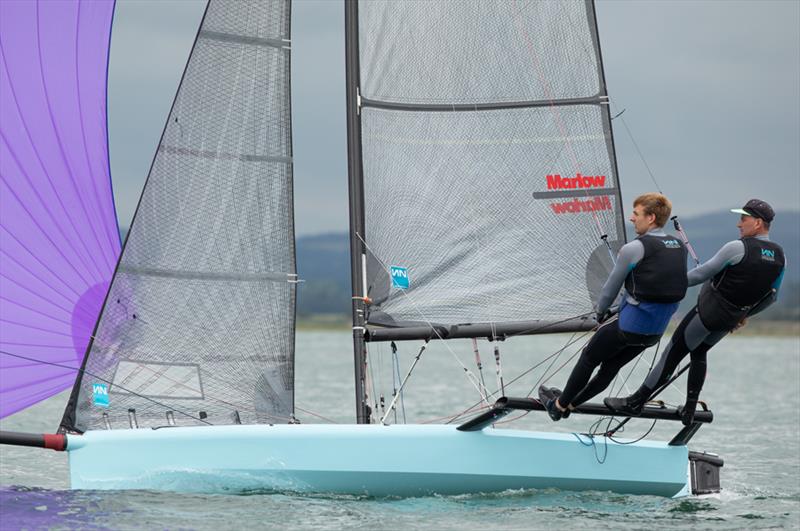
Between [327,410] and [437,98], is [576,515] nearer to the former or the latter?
[437,98]

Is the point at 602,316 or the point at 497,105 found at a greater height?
the point at 497,105

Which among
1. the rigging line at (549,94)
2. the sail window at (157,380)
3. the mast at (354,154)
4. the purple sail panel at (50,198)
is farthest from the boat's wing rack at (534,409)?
the purple sail panel at (50,198)

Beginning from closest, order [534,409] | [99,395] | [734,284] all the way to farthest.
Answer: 1. [734,284]
2. [534,409]
3. [99,395]

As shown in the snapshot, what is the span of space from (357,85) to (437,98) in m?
0.66

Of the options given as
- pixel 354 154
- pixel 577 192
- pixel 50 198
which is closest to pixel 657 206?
pixel 577 192

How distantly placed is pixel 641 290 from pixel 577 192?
1.97 metres

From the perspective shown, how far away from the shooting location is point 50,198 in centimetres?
866

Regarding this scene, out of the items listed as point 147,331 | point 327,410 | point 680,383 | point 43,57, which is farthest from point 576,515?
point 680,383

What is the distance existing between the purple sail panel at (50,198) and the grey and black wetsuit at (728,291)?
4.08m

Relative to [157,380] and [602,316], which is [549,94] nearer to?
[602,316]

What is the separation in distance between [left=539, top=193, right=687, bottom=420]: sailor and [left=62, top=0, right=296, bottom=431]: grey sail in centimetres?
236

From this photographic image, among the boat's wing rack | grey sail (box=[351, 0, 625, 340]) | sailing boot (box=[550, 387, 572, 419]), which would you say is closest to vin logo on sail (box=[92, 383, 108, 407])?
grey sail (box=[351, 0, 625, 340])

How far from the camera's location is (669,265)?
7352mm

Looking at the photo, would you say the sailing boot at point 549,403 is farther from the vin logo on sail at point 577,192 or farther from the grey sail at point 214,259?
the grey sail at point 214,259
